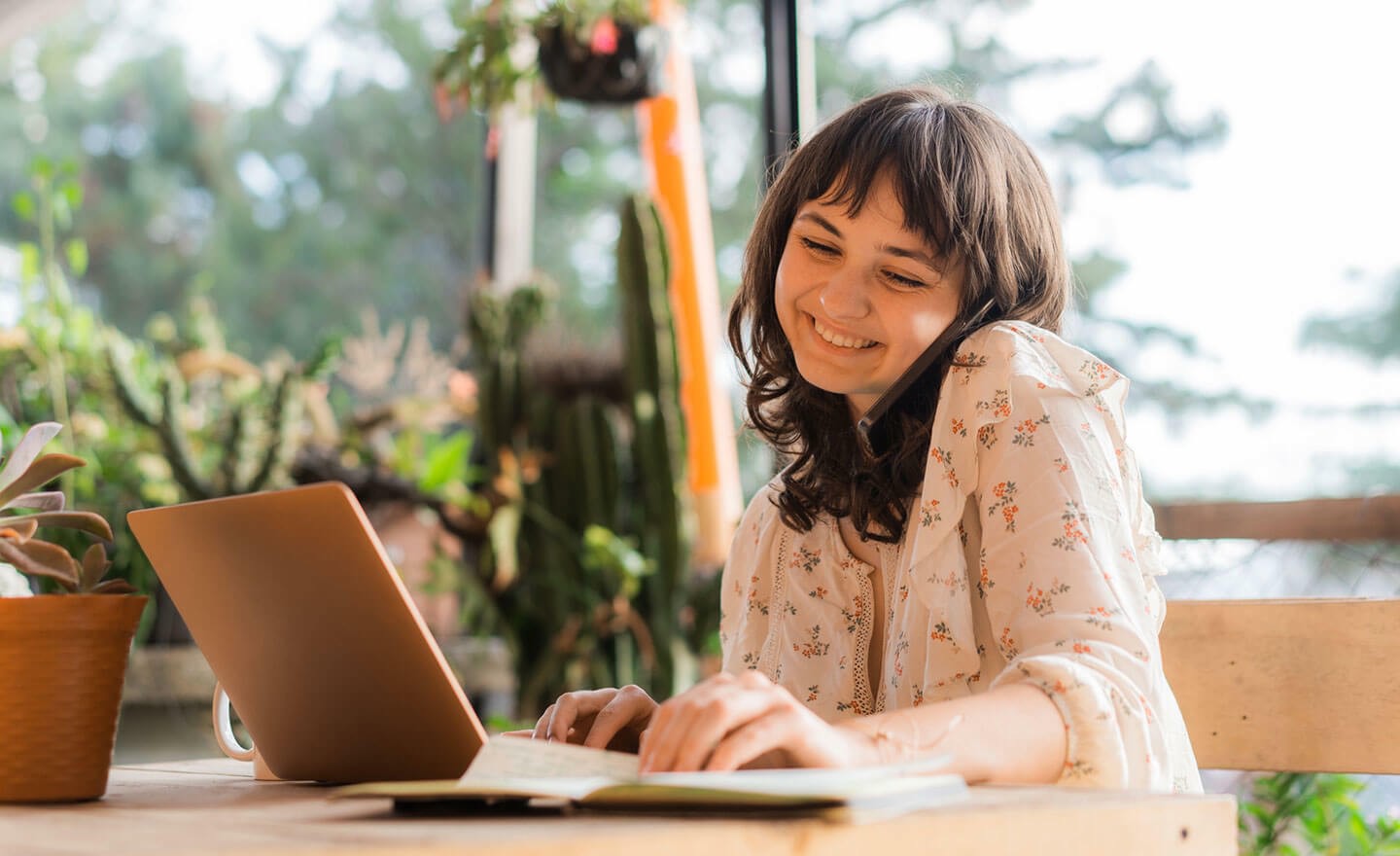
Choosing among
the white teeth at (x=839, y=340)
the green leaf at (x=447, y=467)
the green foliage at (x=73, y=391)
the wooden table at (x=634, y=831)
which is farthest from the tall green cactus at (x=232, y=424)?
the wooden table at (x=634, y=831)

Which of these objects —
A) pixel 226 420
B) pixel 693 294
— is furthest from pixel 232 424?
pixel 693 294

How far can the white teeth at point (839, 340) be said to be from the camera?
1253 mm

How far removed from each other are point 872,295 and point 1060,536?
322 millimetres

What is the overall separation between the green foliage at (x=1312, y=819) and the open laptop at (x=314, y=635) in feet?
5.10

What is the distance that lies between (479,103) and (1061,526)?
2.63 metres

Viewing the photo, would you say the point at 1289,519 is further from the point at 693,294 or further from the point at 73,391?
the point at 73,391

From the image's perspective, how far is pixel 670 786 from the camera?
2.06ft

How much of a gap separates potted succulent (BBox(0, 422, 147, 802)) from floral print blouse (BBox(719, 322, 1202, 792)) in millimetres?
592

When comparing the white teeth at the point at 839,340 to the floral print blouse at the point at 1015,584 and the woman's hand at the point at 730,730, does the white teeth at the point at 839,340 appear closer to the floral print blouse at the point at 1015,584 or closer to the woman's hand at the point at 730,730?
the floral print blouse at the point at 1015,584

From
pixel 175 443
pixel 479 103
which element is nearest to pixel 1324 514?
pixel 479 103

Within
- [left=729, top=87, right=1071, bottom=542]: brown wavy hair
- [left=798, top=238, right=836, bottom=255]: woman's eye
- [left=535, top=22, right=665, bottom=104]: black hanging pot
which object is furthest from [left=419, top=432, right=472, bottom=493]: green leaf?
[left=798, top=238, right=836, bottom=255]: woman's eye

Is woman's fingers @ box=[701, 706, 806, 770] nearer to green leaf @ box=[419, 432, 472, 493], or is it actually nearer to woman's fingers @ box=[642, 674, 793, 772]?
woman's fingers @ box=[642, 674, 793, 772]

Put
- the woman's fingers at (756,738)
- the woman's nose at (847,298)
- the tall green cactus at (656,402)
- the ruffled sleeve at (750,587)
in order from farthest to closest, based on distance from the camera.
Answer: the tall green cactus at (656,402), the ruffled sleeve at (750,587), the woman's nose at (847,298), the woman's fingers at (756,738)

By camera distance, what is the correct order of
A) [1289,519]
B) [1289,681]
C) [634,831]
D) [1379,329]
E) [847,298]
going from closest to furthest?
[634,831] → [847,298] → [1289,681] → [1289,519] → [1379,329]
